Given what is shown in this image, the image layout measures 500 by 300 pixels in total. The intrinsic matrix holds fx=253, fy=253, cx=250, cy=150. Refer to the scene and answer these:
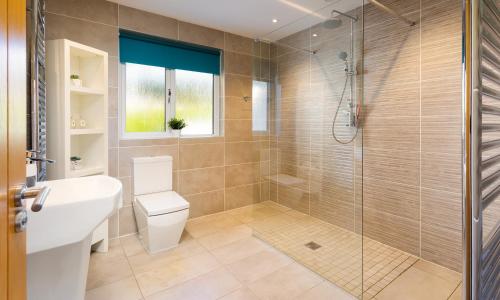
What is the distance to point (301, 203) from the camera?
2738mm

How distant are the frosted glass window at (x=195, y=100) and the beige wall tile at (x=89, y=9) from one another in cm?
85

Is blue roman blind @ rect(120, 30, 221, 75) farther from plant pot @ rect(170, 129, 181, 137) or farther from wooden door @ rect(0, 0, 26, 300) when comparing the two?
wooden door @ rect(0, 0, 26, 300)

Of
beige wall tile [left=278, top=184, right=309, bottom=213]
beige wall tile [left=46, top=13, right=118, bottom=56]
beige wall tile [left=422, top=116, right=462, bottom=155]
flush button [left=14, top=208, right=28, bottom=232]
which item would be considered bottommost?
beige wall tile [left=278, top=184, right=309, bottom=213]

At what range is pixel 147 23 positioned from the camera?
8.93 ft

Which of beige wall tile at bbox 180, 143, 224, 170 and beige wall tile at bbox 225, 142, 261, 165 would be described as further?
beige wall tile at bbox 225, 142, 261, 165

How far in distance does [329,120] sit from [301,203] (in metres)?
0.93

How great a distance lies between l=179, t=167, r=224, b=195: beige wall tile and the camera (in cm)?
307

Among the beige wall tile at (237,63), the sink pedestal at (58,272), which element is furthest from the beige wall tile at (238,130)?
the sink pedestal at (58,272)

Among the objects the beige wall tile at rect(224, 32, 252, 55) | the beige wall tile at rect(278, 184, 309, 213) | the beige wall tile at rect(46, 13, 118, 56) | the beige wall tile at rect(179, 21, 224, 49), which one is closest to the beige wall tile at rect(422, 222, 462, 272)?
the beige wall tile at rect(278, 184, 309, 213)

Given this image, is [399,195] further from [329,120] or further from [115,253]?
[115,253]

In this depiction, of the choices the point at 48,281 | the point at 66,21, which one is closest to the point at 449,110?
the point at 48,281

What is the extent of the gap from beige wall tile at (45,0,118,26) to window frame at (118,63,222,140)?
448 millimetres

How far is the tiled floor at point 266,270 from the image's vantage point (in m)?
1.80

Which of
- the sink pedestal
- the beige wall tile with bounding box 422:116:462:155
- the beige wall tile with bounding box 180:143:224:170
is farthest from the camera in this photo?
the beige wall tile with bounding box 180:143:224:170
